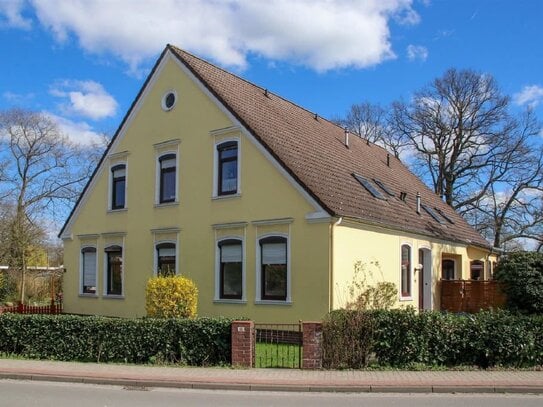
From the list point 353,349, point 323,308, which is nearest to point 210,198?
point 323,308

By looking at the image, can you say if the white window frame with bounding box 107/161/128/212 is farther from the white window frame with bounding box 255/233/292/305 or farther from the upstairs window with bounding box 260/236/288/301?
the upstairs window with bounding box 260/236/288/301

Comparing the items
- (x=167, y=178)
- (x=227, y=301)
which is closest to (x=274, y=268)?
(x=227, y=301)

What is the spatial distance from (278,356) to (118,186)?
41.9ft

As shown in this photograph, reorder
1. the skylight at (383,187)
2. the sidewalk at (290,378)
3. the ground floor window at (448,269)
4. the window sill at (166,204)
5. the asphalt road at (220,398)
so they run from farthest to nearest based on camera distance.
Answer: the ground floor window at (448,269) → the skylight at (383,187) → the window sill at (166,204) → the sidewalk at (290,378) → the asphalt road at (220,398)

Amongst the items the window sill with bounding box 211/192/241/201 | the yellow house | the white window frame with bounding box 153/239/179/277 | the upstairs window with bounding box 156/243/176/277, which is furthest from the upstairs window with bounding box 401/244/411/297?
the upstairs window with bounding box 156/243/176/277

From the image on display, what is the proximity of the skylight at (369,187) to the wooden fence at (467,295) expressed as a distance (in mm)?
5382

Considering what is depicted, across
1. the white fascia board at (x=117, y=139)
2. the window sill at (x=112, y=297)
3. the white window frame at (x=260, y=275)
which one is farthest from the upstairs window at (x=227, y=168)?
the window sill at (x=112, y=297)

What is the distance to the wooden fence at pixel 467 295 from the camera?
2333 cm

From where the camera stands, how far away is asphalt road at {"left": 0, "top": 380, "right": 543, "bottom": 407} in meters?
9.53

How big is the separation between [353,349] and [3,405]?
269 inches

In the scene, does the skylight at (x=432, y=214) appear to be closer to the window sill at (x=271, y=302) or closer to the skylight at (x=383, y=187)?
the skylight at (x=383, y=187)

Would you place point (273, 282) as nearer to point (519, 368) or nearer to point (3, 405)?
point (519, 368)

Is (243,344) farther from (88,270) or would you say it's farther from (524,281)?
(88,270)

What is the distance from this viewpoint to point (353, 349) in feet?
41.4
